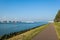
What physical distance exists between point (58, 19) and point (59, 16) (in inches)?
230

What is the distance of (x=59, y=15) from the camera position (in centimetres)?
11888

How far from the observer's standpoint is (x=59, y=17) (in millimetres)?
119312

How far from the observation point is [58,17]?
12031cm

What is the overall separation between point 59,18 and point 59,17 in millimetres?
3108

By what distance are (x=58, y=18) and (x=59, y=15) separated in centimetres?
402

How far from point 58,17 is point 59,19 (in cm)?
413

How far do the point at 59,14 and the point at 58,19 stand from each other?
6.21 m

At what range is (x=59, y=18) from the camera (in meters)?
122

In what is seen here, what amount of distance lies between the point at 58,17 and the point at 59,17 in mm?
1122

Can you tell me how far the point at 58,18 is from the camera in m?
122

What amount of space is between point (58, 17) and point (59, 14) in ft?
8.87

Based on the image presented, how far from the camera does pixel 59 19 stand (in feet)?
407
